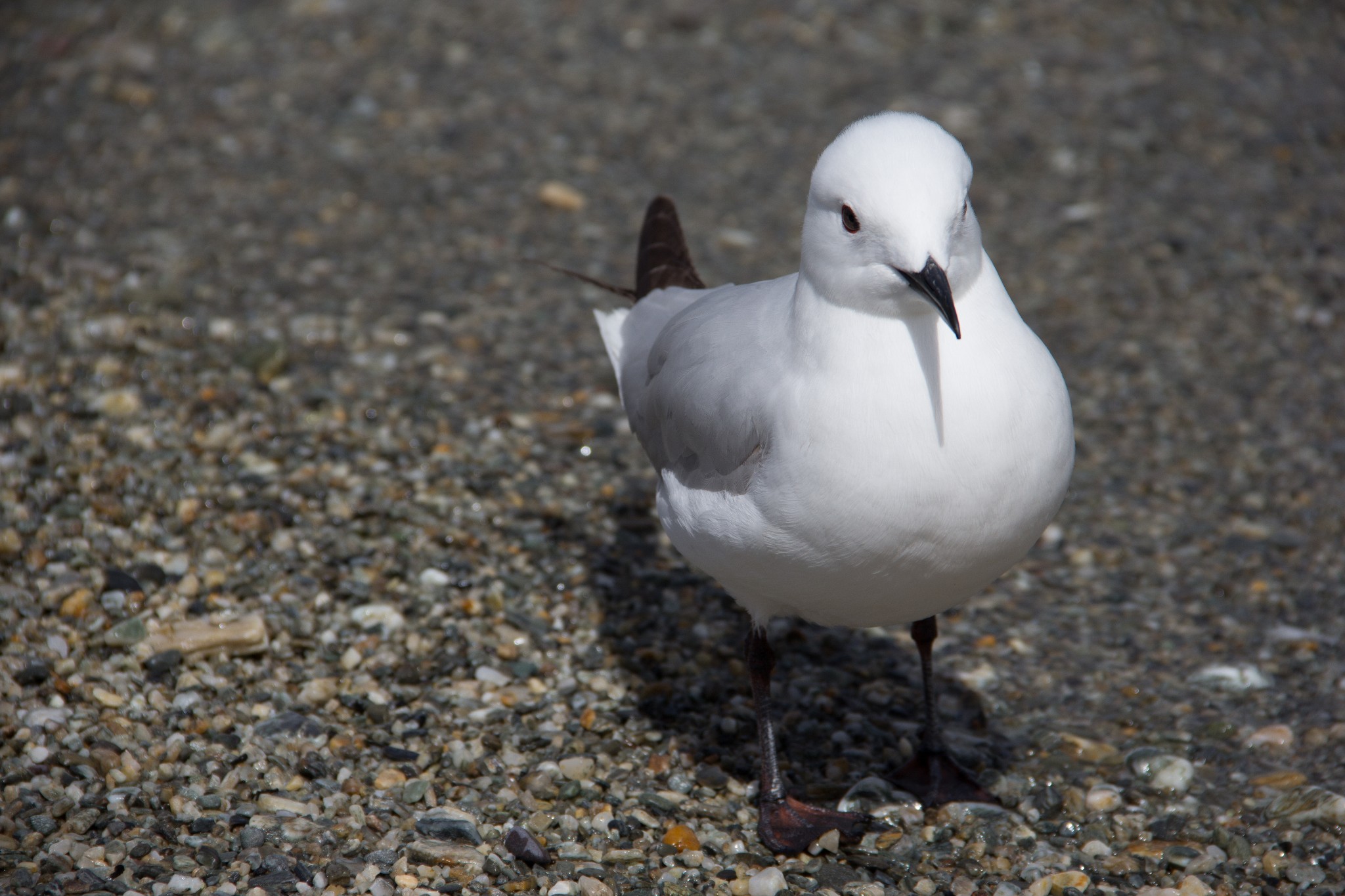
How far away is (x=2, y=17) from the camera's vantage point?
299 inches

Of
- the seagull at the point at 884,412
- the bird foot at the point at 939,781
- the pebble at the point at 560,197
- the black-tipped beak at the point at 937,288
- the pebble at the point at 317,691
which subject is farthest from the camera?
the pebble at the point at 560,197

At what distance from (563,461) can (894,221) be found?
244 centimetres

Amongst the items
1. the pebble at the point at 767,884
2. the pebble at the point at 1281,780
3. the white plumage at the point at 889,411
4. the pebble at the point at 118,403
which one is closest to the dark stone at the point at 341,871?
the pebble at the point at 767,884

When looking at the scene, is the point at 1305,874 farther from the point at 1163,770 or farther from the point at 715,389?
the point at 715,389

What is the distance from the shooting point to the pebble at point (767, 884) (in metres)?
3.37

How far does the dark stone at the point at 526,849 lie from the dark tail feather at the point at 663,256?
185 cm

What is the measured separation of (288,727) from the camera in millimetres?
3729

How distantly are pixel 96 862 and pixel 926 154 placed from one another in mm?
2621

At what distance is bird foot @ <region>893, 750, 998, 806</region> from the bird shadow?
0.27ft

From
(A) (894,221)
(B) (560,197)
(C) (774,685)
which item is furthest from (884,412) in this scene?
(B) (560,197)

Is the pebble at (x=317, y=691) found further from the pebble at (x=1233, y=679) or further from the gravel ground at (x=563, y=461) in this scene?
the pebble at (x=1233, y=679)

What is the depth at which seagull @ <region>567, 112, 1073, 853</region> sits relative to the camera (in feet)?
9.43

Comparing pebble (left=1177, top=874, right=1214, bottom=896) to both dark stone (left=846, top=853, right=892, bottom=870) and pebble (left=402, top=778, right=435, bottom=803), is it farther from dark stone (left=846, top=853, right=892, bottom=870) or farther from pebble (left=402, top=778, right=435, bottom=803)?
pebble (left=402, top=778, right=435, bottom=803)

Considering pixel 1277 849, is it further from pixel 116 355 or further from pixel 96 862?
pixel 116 355
